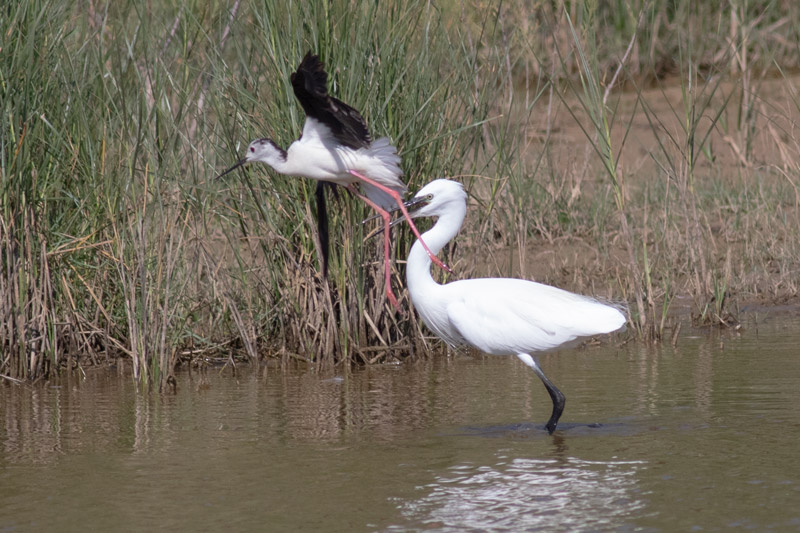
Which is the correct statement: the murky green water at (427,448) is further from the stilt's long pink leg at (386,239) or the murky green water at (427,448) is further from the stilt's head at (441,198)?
the stilt's head at (441,198)

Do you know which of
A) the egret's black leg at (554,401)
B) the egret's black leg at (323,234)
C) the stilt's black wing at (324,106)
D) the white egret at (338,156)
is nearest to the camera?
the egret's black leg at (554,401)

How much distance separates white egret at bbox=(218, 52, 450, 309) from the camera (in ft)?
19.4

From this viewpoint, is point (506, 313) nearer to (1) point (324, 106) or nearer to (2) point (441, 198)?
→ (2) point (441, 198)

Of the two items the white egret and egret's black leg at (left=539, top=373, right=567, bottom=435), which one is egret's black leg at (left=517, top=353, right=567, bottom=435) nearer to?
egret's black leg at (left=539, top=373, right=567, bottom=435)

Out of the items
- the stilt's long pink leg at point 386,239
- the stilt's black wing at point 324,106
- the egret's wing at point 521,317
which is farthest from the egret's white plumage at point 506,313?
the stilt's black wing at point 324,106

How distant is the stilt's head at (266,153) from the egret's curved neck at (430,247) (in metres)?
1.06

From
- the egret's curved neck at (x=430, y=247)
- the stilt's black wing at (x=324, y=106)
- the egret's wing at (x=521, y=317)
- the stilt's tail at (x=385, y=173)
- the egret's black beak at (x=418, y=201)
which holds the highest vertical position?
the stilt's black wing at (x=324, y=106)

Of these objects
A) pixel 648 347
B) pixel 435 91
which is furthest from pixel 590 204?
pixel 435 91

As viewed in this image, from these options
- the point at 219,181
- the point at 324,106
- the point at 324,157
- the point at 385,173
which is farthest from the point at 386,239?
the point at 219,181

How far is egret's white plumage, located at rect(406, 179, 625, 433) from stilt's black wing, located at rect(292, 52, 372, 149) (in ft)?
2.36

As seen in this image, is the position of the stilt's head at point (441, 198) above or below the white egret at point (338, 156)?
below

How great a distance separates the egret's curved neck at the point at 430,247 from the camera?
5199 millimetres

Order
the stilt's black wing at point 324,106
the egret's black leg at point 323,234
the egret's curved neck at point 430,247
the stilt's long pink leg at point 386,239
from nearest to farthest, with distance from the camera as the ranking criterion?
the egret's curved neck at point 430,247
the stilt's black wing at point 324,106
the stilt's long pink leg at point 386,239
the egret's black leg at point 323,234

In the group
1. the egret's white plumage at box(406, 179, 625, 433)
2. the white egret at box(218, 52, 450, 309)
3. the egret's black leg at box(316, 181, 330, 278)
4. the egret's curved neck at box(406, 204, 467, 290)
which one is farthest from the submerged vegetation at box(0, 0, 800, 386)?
the egret's white plumage at box(406, 179, 625, 433)
